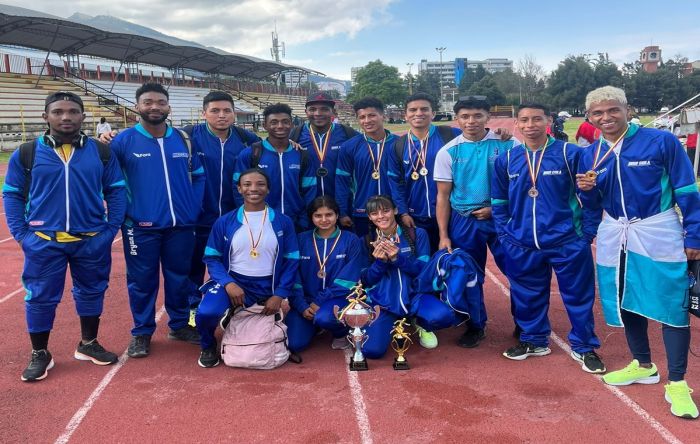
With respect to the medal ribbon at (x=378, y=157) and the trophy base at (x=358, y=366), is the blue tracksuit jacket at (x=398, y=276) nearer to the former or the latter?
the trophy base at (x=358, y=366)

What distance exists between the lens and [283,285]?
13.5 feet

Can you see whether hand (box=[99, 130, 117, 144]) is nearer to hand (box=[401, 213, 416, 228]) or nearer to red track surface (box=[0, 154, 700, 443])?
red track surface (box=[0, 154, 700, 443])

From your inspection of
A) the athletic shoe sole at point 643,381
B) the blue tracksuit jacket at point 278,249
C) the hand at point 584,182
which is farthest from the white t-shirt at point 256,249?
the athletic shoe sole at point 643,381

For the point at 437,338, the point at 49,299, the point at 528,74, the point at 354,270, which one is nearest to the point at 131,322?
the point at 49,299

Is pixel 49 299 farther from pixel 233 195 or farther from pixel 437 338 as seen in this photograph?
pixel 437 338

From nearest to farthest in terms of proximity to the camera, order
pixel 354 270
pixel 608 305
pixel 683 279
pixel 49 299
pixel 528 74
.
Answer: pixel 683 279
pixel 608 305
pixel 49 299
pixel 354 270
pixel 528 74

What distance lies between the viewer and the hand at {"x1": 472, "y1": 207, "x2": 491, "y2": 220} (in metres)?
4.20

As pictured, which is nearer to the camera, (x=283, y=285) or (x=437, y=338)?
(x=283, y=285)

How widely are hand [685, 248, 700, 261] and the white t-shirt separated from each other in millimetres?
2848

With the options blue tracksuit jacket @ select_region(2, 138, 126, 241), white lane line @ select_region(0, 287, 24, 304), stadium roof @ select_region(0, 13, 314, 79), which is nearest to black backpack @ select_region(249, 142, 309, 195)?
blue tracksuit jacket @ select_region(2, 138, 126, 241)

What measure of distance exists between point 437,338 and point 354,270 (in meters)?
0.96

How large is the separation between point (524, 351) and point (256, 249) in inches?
89.2

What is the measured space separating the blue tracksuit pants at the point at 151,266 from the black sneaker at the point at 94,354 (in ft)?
0.87

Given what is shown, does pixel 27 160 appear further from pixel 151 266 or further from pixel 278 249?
pixel 278 249
